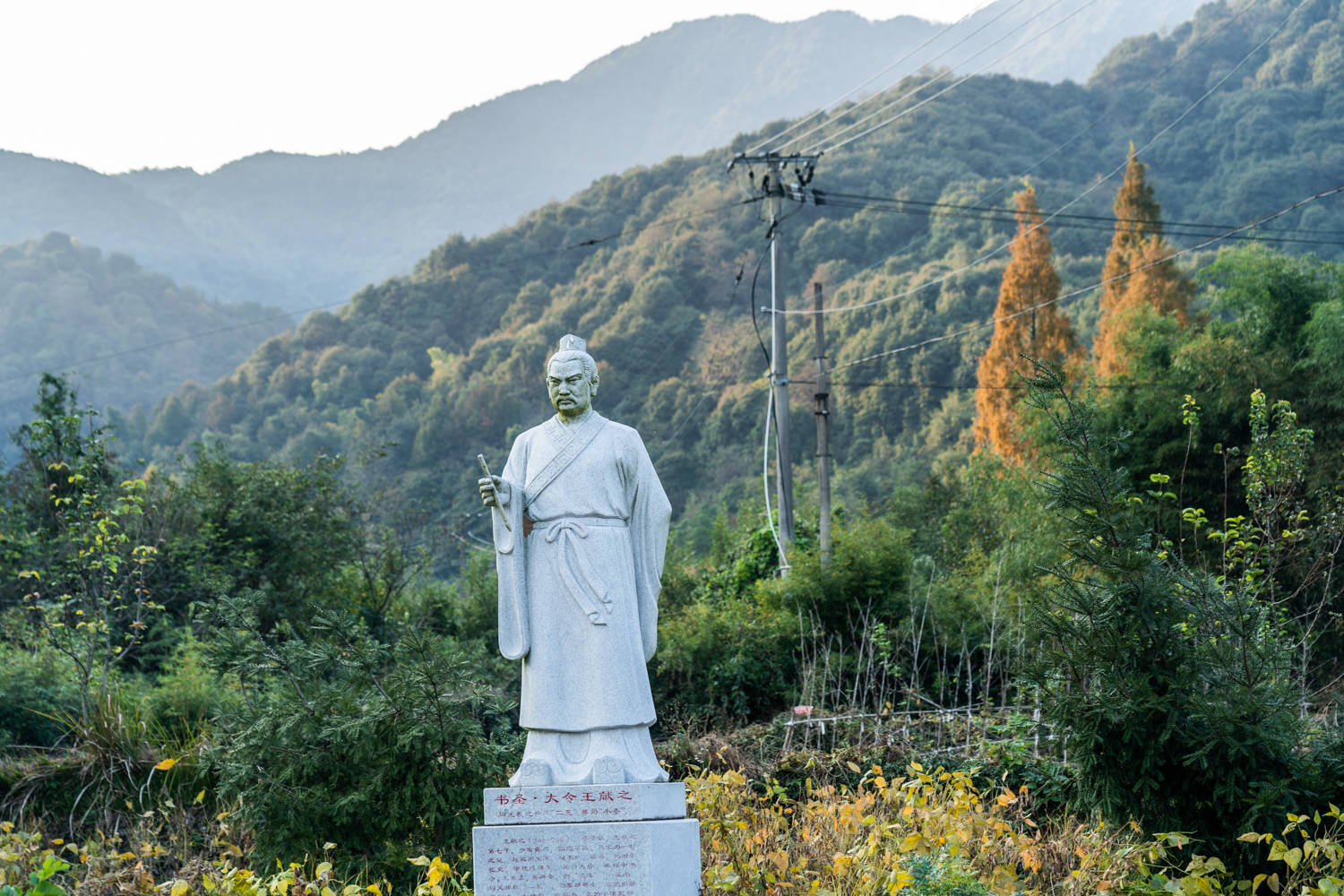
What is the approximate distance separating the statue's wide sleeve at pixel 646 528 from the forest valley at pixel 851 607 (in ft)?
5.33

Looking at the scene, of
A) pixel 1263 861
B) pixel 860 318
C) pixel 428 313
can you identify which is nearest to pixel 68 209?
pixel 428 313

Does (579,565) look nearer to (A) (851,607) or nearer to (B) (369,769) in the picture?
(B) (369,769)

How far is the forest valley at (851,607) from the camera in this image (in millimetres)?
6613

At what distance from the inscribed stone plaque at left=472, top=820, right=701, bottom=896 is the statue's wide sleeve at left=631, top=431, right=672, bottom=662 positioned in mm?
1084

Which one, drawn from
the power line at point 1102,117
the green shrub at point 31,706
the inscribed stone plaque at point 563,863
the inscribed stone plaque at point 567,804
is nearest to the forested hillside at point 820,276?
the power line at point 1102,117

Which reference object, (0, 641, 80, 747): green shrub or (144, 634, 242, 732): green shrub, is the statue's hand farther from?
(0, 641, 80, 747): green shrub

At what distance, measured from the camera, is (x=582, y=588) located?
5.88 meters

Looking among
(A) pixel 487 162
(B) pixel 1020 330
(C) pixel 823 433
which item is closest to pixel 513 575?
(C) pixel 823 433

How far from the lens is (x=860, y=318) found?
32000 mm

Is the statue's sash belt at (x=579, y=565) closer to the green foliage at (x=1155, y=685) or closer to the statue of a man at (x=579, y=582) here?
the statue of a man at (x=579, y=582)

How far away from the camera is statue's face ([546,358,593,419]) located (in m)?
6.09

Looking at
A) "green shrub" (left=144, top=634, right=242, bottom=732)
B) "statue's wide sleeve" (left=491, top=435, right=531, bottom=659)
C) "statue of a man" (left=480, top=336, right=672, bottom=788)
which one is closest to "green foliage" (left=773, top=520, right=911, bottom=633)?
"green shrub" (left=144, top=634, right=242, bottom=732)

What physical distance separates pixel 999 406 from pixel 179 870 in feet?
65.9

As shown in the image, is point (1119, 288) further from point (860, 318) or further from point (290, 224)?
point (290, 224)
